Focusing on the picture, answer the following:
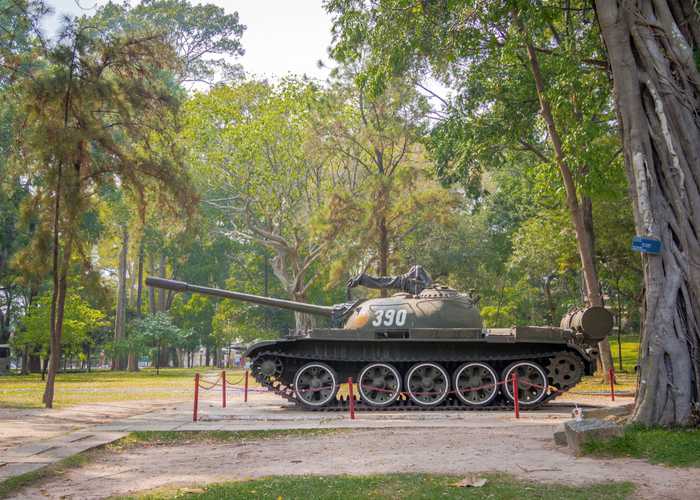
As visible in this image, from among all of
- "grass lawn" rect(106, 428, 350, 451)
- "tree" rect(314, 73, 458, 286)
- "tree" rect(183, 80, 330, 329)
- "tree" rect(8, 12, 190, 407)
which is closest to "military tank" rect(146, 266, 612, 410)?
"grass lawn" rect(106, 428, 350, 451)

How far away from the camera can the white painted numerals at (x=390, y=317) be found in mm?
16547

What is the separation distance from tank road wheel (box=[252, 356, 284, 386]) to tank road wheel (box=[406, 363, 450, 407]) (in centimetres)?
299

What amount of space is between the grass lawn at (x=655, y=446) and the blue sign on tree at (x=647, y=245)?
2.51 m

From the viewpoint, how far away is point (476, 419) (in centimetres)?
1377

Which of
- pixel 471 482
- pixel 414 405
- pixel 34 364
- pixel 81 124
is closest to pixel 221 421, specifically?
pixel 414 405

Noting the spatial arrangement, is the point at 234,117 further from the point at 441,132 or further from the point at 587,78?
the point at 587,78

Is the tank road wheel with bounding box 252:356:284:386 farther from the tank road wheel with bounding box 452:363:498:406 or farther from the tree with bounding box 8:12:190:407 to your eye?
the tree with bounding box 8:12:190:407

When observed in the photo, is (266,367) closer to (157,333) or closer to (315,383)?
A: (315,383)

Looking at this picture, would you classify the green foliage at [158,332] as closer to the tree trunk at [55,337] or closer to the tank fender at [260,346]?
the tree trunk at [55,337]

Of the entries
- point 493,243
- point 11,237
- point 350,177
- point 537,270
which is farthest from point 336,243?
point 11,237

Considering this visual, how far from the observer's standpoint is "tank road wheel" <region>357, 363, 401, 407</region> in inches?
642

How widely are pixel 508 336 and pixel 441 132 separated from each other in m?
10.4

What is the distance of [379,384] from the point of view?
16453 mm

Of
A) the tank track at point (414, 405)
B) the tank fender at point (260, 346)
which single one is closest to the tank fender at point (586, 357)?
the tank track at point (414, 405)
